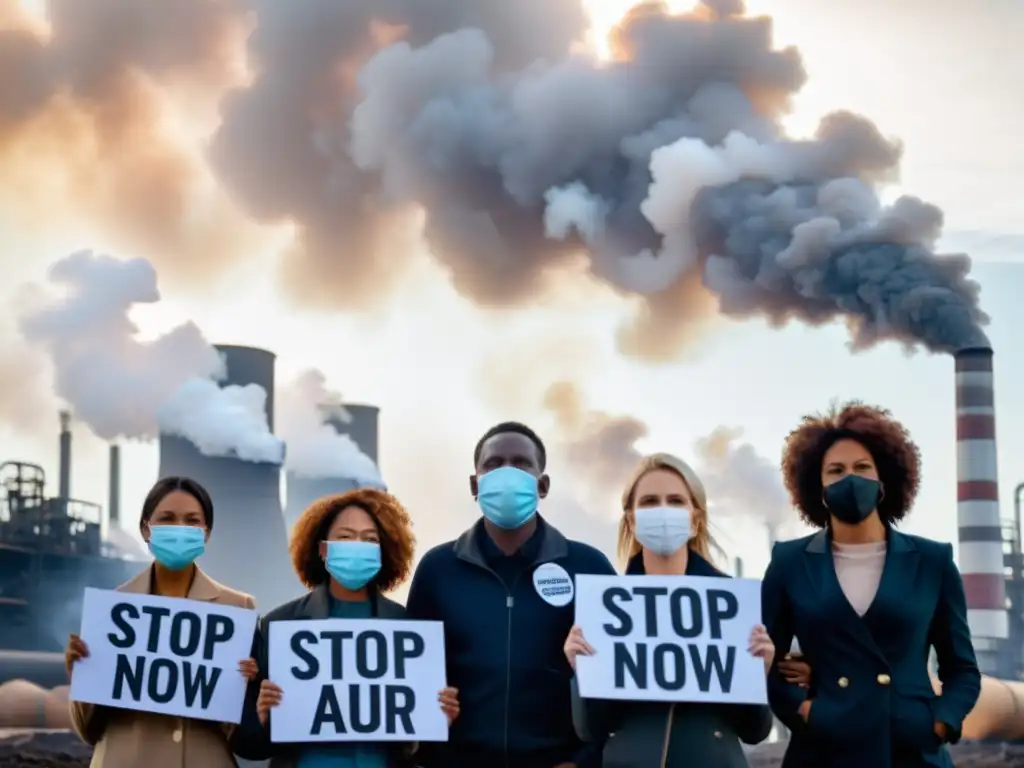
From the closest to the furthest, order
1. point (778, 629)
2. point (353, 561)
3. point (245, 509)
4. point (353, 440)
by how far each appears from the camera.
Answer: point (778, 629)
point (353, 561)
point (245, 509)
point (353, 440)

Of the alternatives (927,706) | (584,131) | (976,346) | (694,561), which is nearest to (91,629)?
(694,561)

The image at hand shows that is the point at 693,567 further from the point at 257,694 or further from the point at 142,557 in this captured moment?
the point at 142,557

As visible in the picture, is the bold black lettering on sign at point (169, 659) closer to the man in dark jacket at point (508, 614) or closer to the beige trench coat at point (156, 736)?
the beige trench coat at point (156, 736)

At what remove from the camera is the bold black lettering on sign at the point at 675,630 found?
13.6 feet

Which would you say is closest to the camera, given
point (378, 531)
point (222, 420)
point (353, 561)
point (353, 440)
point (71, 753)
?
point (353, 561)

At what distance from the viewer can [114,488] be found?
45125mm

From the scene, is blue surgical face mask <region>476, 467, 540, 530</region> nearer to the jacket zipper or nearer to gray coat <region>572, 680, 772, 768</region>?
gray coat <region>572, 680, 772, 768</region>

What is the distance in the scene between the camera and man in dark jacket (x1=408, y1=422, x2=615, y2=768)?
431cm

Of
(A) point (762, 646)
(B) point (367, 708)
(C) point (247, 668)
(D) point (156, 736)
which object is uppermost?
(A) point (762, 646)

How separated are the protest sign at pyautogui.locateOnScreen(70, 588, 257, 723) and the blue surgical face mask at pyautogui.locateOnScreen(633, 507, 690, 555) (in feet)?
4.23

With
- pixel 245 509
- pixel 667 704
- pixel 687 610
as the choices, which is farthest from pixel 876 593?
pixel 245 509

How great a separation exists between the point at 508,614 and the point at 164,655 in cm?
113

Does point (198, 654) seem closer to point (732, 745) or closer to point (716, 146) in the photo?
point (732, 745)

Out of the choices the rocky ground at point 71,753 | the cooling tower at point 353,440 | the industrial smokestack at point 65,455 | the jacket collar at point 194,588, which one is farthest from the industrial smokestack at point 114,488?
the jacket collar at point 194,588
